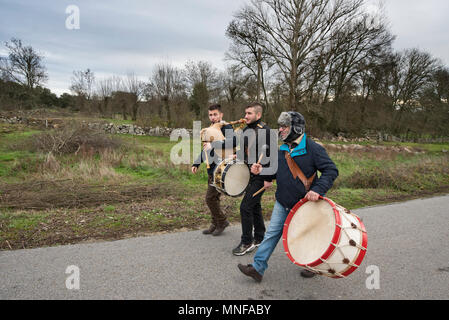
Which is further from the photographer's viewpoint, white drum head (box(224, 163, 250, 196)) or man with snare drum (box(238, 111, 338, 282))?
white drum head (box(224, 163, 250, 196))

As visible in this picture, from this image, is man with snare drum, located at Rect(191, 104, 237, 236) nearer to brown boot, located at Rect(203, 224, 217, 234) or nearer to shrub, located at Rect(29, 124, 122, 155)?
brown boot, located at Rect(203, 224, 217, 234)

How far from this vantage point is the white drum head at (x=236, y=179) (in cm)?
442

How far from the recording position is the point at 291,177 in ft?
11.4

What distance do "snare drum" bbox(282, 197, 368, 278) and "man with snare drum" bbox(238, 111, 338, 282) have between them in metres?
0.21

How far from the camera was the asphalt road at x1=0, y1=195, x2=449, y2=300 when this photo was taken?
3229 mm

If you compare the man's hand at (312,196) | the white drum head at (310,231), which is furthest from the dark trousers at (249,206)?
the man's hand at (312,196)

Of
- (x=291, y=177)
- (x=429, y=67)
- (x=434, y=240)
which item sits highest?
(x=429, y=67)

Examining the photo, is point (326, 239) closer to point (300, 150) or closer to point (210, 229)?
point (300, 150)

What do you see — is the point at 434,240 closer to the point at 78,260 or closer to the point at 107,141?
the point at 78,260

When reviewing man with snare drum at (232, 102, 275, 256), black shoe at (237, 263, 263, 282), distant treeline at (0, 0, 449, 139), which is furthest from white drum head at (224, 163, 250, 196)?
distant treeline at (0, 0, 449, 139)

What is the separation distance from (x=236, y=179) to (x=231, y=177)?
0.09m
